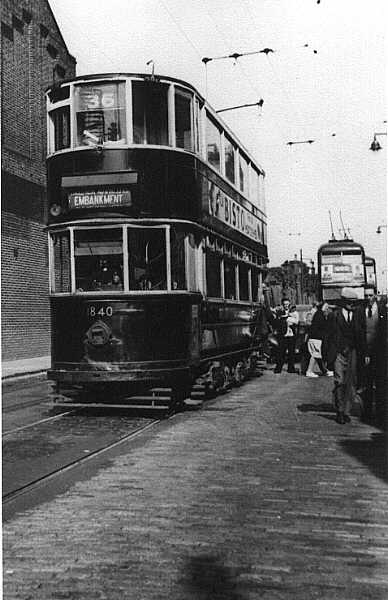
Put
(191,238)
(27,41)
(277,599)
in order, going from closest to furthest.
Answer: (277,599), (191,238), (27,41)

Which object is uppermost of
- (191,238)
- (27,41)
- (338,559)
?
(27,41)

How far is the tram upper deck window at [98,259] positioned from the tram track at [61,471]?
6.58 ft

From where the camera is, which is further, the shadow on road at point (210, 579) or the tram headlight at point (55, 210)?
the tram headlight at point (55, 210)

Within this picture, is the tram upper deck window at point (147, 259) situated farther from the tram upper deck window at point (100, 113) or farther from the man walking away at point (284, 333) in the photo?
the man walking away at point (284, 333)

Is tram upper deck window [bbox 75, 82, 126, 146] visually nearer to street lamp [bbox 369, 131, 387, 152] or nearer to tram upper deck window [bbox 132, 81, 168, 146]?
tram upper deck window [bbox 132, 81, 168, 146]

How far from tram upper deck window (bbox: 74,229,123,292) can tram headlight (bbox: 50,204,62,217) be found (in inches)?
18.3

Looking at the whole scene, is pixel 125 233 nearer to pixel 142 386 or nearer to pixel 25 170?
pixel 142 386

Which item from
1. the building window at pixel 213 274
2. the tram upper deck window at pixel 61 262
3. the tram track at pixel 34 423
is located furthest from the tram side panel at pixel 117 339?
the building window at pixel 213 274

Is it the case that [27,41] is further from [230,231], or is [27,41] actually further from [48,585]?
[48,585]

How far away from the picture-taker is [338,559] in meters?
4.11

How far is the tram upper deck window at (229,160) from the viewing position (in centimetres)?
1242

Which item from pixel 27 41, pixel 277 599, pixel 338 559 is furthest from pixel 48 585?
pixel 27 41

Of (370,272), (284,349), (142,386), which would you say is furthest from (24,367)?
(370,272)

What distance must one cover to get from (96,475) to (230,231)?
695cm
